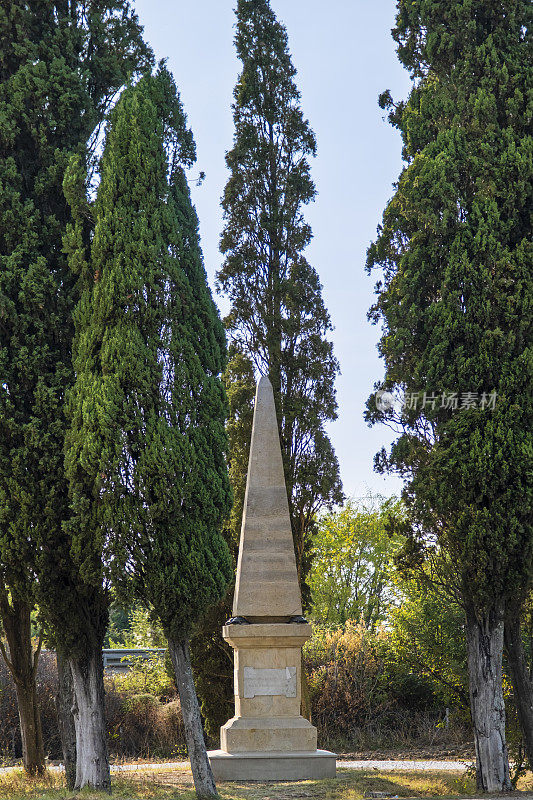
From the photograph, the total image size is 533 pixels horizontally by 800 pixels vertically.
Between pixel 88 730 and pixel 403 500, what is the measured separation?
4.73 meters

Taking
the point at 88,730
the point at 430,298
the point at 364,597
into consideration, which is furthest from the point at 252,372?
the point at 364,597

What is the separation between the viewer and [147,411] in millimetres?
9352

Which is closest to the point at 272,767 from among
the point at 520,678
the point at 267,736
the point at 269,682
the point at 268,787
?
the point at 267,736

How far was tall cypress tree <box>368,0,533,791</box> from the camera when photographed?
10023mm

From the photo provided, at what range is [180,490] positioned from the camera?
30.3ft

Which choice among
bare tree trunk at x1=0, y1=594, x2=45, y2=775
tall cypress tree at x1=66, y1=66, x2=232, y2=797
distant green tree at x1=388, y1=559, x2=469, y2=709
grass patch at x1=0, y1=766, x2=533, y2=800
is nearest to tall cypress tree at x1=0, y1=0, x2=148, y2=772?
bare tree trunk at x1=0, y1=594, x2=45, y2=775

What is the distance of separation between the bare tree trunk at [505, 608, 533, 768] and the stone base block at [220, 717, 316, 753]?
2.80 m

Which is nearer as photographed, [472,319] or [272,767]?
[472,319]

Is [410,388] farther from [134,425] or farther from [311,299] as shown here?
[311,299]

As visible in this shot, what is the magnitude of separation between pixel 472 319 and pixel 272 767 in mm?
6364

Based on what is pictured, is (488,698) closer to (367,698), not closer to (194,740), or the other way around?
(194,740)

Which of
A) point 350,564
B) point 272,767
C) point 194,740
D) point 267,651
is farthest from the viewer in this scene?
point 350,564

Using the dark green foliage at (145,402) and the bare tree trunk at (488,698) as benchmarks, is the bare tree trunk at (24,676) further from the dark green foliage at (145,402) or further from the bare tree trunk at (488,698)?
the bare tree trunk at (488,698)

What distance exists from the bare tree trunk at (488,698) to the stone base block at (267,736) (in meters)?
2.46
